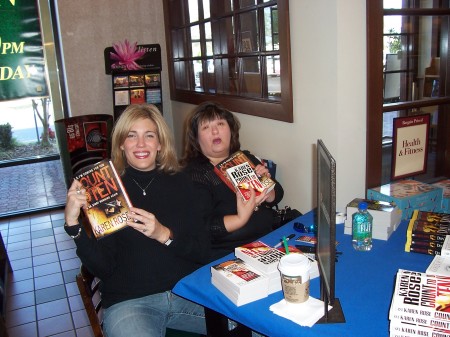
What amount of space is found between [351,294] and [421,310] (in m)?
0.30

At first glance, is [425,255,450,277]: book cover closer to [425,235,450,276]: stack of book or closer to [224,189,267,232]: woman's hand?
[425,235,450,276]: stack of book

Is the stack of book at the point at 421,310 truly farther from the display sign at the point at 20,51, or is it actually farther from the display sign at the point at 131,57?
the display sign at the point at 20,51

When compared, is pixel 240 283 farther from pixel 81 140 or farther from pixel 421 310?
pixel 81 140

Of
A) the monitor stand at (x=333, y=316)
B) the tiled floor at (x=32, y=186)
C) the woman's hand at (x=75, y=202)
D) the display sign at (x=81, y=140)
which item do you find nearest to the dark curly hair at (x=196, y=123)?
the woman's hand at (x=75, y=202)

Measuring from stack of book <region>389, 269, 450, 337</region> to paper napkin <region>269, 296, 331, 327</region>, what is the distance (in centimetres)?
22

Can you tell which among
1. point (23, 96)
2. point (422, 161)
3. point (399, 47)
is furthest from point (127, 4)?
point (422, 161)

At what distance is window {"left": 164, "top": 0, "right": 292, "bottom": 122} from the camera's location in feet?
8.88

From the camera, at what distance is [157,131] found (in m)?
1.97

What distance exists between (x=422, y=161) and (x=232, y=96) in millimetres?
1451

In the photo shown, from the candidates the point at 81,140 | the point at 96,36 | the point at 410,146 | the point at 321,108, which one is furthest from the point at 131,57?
the point at 410,146

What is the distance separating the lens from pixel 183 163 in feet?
7.77

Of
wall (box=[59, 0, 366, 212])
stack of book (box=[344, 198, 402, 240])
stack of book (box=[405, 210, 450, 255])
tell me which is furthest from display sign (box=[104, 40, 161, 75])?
stack of book (box=[405, 210, 450, 255])

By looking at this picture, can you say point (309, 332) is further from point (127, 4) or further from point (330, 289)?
point (127, 4)

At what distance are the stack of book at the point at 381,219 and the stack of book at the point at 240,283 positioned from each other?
2.10 feet
